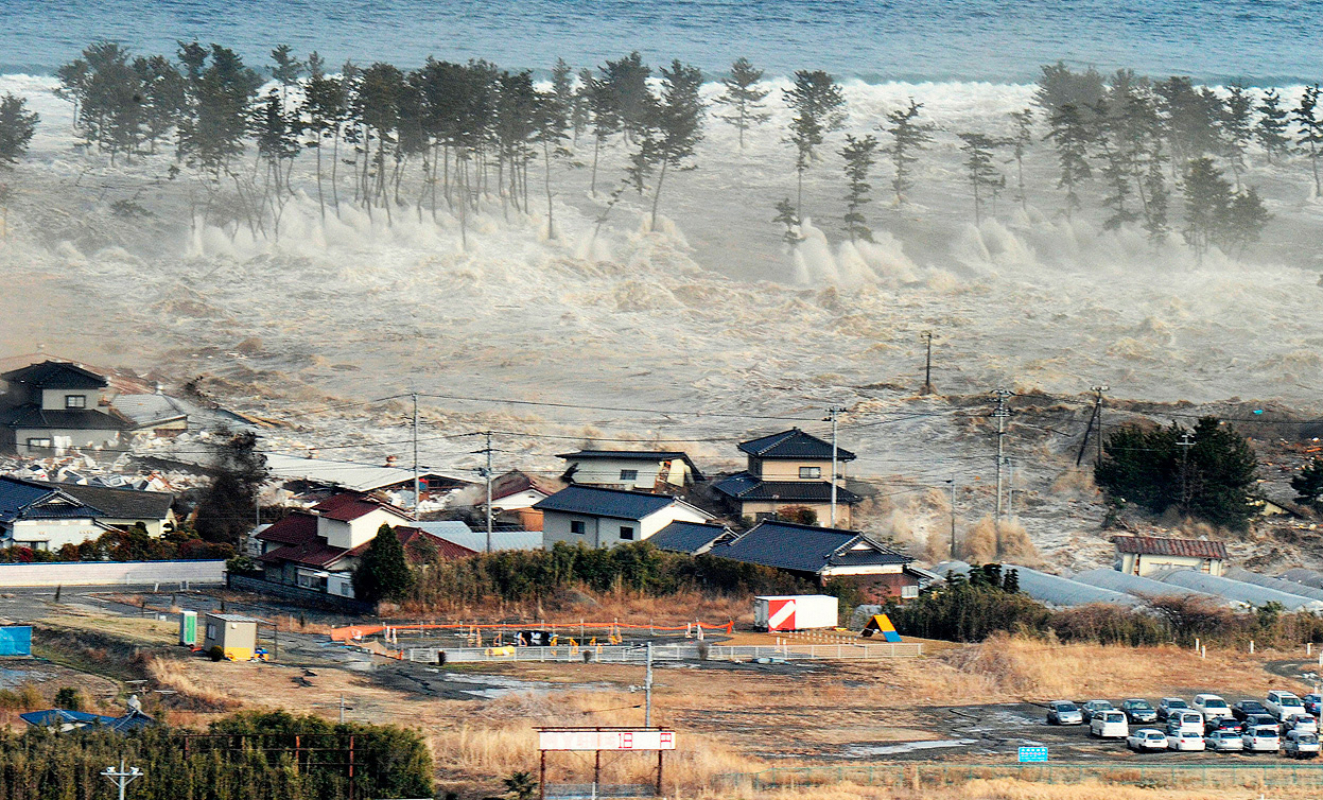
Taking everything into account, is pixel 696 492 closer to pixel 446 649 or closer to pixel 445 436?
pixel 445 436

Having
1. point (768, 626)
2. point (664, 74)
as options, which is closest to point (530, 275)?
point (664, 74)

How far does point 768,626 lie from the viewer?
122ft

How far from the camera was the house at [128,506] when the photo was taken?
48.1m

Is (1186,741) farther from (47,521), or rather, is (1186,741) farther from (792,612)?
(47,521)

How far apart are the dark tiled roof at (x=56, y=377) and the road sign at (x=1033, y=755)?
4573cm

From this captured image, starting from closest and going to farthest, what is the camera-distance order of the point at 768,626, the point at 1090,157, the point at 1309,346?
1. the point at 768,626
2. the point at 1309,346
3. the point at 1090,157

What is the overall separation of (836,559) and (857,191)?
6595 centimetres

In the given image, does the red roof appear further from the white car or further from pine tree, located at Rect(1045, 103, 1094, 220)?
pine tree, located at Rect(1045, 103, 1094, 220)

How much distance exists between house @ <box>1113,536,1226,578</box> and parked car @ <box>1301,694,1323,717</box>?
18710 millimetres

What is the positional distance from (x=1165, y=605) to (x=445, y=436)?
35.8 m

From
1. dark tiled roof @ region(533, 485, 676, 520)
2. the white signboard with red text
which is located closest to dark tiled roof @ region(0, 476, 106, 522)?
dark tiled roof @ region(533, 485, 676, 520)

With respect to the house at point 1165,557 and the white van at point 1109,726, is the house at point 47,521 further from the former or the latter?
the white van at point 1109,726

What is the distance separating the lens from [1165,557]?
48.0 m

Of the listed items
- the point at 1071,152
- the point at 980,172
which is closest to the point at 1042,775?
the point at 1071,152
